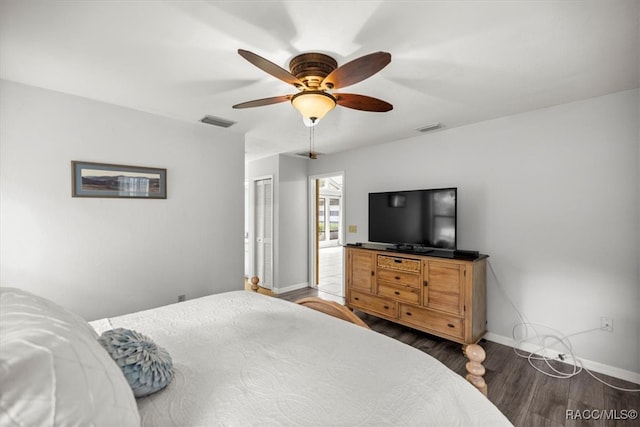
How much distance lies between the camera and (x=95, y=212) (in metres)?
2.54

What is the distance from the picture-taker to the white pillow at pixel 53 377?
0.54 metres

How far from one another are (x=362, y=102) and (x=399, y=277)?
2193 mm

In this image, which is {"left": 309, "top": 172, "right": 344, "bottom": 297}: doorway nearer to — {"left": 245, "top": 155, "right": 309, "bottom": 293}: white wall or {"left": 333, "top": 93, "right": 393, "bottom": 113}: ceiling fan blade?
{"left": 245, "top": 155, "right": 309, "bottom": 293}: white wall

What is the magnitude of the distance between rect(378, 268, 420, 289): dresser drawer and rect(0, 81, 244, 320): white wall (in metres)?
1.84

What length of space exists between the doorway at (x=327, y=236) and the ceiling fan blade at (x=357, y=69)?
2.99m

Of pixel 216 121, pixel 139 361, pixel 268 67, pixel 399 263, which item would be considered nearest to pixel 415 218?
pixel 399 263

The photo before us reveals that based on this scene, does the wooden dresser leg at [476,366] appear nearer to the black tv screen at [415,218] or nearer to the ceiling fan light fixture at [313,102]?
the ceiling fan light fixture at [313,102]

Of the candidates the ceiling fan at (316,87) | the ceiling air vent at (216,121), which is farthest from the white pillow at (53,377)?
the ceiling air vent at (216,121)

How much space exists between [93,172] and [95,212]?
1.23 feet

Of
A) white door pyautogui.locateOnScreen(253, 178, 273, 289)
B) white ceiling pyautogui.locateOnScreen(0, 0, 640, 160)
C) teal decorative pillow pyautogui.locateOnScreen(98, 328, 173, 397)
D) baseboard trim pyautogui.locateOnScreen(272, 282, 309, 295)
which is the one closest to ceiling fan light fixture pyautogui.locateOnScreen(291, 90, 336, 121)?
white ceiling pyautogui.locateOnScreen(0, 0, 640, 160)

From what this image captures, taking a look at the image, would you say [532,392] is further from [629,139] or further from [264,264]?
[264,264]

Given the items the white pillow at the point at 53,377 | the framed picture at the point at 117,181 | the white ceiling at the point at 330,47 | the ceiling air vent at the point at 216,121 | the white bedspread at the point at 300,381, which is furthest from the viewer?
the ceiling air vent at the point at 216,121

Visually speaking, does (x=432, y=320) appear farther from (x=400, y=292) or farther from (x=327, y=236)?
(x=327, y=236)

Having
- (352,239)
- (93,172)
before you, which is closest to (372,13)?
(93,172)
